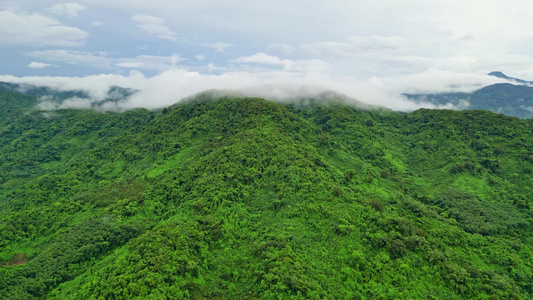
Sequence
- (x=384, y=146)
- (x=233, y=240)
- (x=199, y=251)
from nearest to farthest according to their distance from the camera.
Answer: (x=199, y=251)
(x=233, y=240)
(x=384, y=146)

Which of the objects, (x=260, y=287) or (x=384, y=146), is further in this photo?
(x=384, y=146)

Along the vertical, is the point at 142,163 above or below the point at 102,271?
above

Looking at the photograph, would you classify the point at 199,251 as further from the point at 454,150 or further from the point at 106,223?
the point at 454,150

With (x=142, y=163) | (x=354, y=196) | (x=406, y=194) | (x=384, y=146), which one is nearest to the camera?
(x=354, y=196)

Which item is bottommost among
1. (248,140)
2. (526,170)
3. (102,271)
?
(102,271)

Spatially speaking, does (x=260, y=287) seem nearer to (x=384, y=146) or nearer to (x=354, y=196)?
(x=354, y=196)

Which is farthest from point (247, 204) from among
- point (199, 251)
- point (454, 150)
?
point (454, 150)

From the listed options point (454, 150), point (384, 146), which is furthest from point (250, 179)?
point (454, 150)
